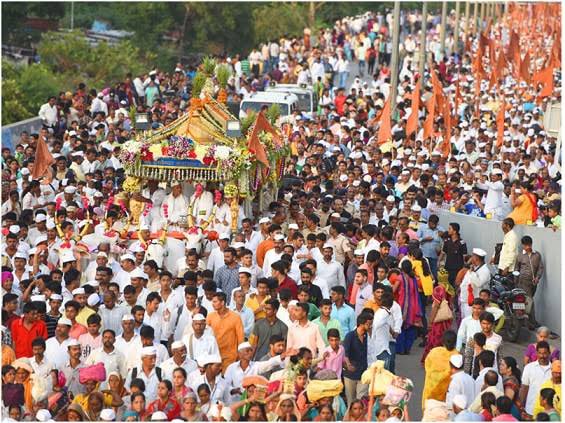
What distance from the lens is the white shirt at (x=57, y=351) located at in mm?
14219

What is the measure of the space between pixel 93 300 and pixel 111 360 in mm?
1499

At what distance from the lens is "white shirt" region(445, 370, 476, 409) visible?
44.8 ft

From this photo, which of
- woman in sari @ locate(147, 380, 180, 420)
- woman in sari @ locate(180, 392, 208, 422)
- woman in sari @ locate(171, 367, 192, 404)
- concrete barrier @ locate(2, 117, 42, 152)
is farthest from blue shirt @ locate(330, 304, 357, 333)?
concrete barrier @ locate(2, 117, 42, 152)

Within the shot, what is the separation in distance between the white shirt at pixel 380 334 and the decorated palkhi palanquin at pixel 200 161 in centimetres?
415

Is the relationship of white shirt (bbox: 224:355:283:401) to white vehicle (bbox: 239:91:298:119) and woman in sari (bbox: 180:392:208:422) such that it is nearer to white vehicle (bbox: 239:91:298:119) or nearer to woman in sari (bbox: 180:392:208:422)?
woman in sari (bbox: 180:392:208:422)

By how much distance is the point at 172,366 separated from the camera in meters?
13.7

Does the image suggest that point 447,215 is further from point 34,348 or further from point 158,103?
point 158,103

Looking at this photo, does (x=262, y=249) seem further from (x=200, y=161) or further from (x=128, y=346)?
(x=128, y=346)

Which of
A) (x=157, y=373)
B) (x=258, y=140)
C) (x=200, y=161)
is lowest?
(x=157, y=373)

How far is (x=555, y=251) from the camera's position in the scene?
63.0ft

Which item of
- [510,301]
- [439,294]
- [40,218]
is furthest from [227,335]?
[510,301]

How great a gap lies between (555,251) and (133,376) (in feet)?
22.6

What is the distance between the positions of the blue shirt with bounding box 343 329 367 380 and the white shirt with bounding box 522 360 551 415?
1.46 metres

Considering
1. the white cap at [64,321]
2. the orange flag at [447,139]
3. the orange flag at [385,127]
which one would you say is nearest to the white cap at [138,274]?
the white cap at [64,321]
